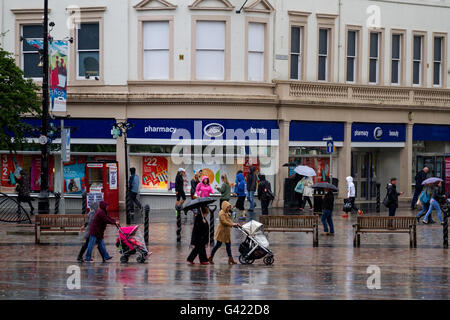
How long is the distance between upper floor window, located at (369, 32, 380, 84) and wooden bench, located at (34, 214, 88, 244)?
69.8 feet

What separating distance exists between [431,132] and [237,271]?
26.4m

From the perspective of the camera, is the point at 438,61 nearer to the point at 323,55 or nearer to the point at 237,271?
the point at 323,55

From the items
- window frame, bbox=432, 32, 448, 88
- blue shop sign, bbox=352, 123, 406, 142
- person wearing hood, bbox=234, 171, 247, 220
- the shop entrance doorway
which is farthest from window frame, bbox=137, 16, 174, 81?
window frame, bbox=432, 32, 448, 88

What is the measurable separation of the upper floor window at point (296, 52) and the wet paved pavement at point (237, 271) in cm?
1307

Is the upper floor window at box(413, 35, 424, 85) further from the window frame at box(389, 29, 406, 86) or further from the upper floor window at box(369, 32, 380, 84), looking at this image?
the upper floor window at box(369, 32, 380, 84)

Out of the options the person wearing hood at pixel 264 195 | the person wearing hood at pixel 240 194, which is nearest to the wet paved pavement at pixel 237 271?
the person wearing hood at pixel 264 195

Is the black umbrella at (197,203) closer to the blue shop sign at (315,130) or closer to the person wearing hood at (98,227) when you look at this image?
the person wearing hood at (98,227)

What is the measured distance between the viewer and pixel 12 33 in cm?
3756

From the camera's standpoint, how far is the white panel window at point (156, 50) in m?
36.7

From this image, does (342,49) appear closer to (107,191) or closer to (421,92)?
(421,92)

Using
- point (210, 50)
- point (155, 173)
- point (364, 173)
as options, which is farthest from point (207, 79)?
point (364, 173)

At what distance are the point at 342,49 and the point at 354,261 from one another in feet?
67.0

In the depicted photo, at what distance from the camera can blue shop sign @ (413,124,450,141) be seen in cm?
4262
